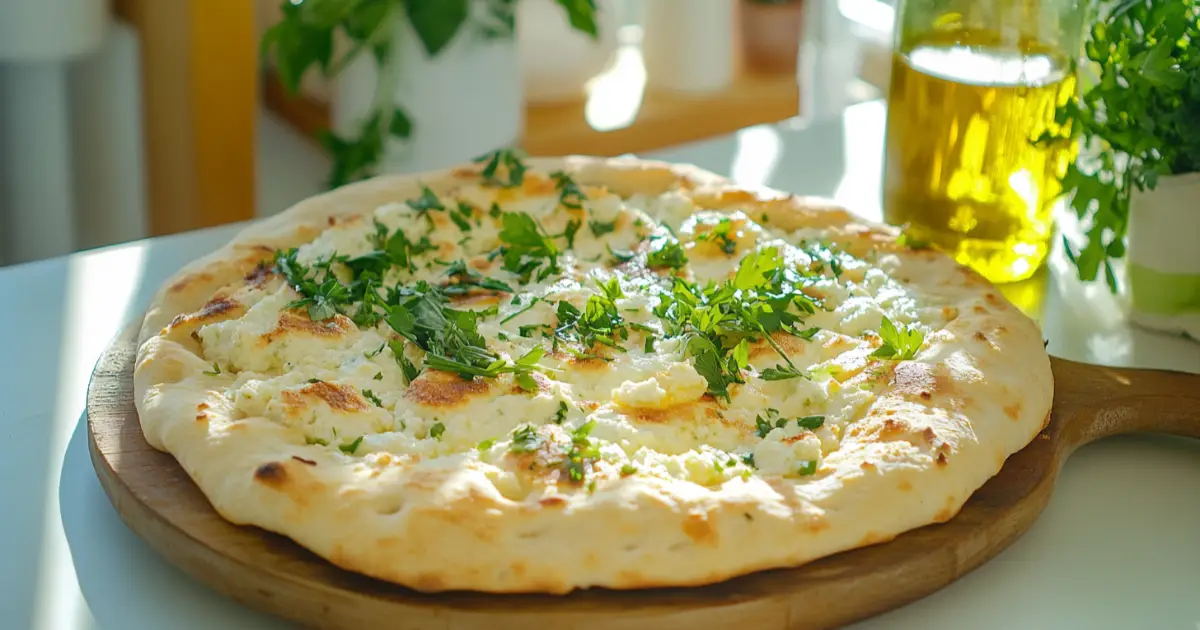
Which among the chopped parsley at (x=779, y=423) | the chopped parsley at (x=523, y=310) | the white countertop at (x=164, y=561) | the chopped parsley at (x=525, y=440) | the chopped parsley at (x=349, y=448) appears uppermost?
the chopped parsley at (x=523, y=310)

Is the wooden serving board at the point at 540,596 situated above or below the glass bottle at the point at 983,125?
below

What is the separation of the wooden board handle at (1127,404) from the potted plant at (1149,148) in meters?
0.19

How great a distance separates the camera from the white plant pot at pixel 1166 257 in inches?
61.1

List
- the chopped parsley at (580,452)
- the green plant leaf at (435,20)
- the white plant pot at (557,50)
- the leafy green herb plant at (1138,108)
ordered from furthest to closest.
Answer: the white plant pot at (557,50) → the green plant leaf at (435,20) → the leafy green herb plant at (1138,108) → the chopped parsley at (580,452)

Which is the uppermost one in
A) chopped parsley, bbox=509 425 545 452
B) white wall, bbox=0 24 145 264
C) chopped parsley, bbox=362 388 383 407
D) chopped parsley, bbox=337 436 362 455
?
chopped parsley, bbox=509 425 545 452

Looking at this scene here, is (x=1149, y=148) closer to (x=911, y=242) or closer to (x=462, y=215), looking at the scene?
(x=911, y=242)

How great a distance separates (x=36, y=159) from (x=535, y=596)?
88.1 inches

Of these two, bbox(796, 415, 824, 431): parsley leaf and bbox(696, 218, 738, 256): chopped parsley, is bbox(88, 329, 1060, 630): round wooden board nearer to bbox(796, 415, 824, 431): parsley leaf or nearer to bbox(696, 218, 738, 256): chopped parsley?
bbox(796, 415, 824, 431): parsley leaf

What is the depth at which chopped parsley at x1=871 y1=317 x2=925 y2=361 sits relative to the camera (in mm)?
1344

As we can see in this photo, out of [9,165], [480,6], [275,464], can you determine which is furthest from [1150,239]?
[9,165]

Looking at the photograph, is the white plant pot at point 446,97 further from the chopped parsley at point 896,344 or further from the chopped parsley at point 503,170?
the chopped parsley at point 896,344

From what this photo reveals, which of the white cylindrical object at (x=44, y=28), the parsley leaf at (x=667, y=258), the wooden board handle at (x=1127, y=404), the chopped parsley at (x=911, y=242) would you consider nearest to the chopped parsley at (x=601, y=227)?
the parsley leaf at (x=667, y=258)

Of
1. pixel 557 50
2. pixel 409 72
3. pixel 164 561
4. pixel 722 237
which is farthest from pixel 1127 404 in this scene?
pixel 557 50

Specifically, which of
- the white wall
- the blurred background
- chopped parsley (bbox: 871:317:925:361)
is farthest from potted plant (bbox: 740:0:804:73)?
chopped parsley (bbox: 871:317:925:361)
